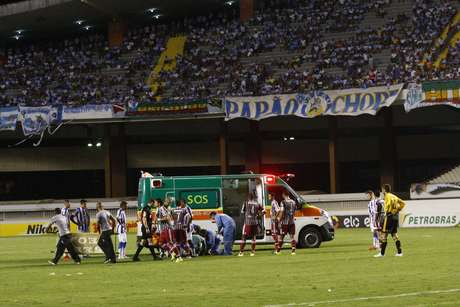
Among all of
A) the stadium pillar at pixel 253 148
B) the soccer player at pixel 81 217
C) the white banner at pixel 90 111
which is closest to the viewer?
the soccer player at pixel 81 217

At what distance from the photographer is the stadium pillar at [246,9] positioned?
205 ft

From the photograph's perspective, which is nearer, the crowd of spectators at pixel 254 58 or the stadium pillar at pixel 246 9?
the crowd of spectators at pixel 254 58

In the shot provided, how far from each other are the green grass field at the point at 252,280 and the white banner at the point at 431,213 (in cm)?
1502

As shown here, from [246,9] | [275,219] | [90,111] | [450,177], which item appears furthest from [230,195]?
[246,9]

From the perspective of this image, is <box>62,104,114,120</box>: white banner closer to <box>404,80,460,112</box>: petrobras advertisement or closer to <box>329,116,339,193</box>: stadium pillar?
<box>329,116,339,193</box>: stadium pillar

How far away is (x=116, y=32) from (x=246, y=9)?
9.27 metres

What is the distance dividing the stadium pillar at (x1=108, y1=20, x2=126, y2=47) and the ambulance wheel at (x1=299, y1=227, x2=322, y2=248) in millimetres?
36821

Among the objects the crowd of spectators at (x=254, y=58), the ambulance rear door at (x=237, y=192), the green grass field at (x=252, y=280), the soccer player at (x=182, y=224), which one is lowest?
the green grass field at (x=252, y=280)

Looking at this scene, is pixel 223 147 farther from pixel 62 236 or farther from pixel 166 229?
pixel 62 236

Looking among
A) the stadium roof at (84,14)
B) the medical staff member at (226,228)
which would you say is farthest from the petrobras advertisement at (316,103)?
the medical staff member at (226,228)

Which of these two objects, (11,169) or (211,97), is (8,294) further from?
(11,169)

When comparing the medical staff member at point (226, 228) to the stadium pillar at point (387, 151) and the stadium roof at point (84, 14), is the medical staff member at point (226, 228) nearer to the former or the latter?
the stadium pillar at point (387, 151)

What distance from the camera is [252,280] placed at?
19.2m

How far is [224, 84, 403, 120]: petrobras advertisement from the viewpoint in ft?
164
